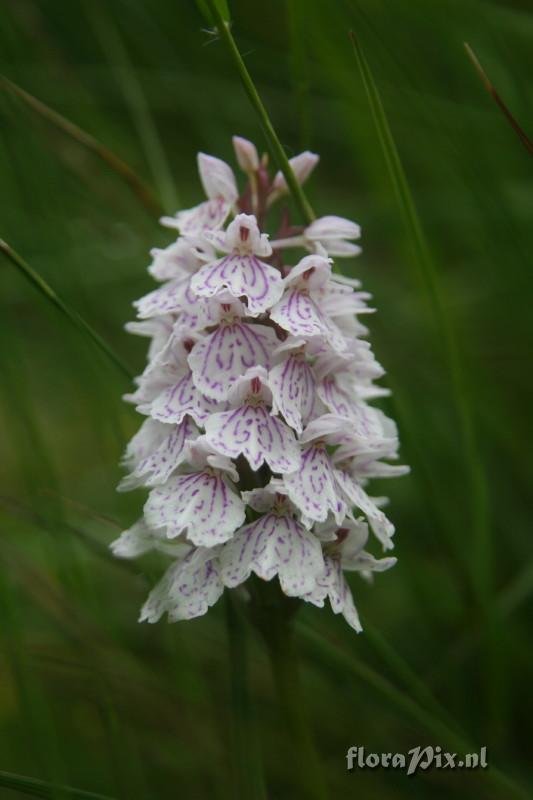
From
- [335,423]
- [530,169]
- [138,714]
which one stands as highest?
[530,169]

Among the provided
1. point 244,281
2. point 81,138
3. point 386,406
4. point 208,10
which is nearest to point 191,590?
point 244,281

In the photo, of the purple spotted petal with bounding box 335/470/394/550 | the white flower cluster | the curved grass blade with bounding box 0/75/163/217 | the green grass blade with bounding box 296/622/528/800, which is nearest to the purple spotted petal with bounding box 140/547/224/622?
the white flower cluster

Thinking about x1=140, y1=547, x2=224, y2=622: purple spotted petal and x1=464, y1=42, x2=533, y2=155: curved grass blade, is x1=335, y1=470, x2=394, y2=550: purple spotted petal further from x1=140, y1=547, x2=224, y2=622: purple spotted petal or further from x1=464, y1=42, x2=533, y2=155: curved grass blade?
x1=464, y1=42, x2=533, y2=155: curved grass blade

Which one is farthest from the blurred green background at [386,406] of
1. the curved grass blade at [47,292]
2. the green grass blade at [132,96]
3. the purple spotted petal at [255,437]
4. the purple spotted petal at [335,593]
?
the purple spotted petal at [255,437]

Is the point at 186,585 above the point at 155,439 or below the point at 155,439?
below

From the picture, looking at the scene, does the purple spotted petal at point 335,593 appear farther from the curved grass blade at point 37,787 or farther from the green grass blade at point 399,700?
the curved grass blade at point 37,787

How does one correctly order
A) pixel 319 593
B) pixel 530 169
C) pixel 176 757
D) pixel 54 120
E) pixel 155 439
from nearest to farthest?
pixel 319 593 < pixel 155 439 < pixel 54 120 < pixel 176 757 < pixel 530 169

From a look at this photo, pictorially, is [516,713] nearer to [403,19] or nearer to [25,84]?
[403,19]

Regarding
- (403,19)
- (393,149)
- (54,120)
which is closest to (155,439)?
(393,149)
